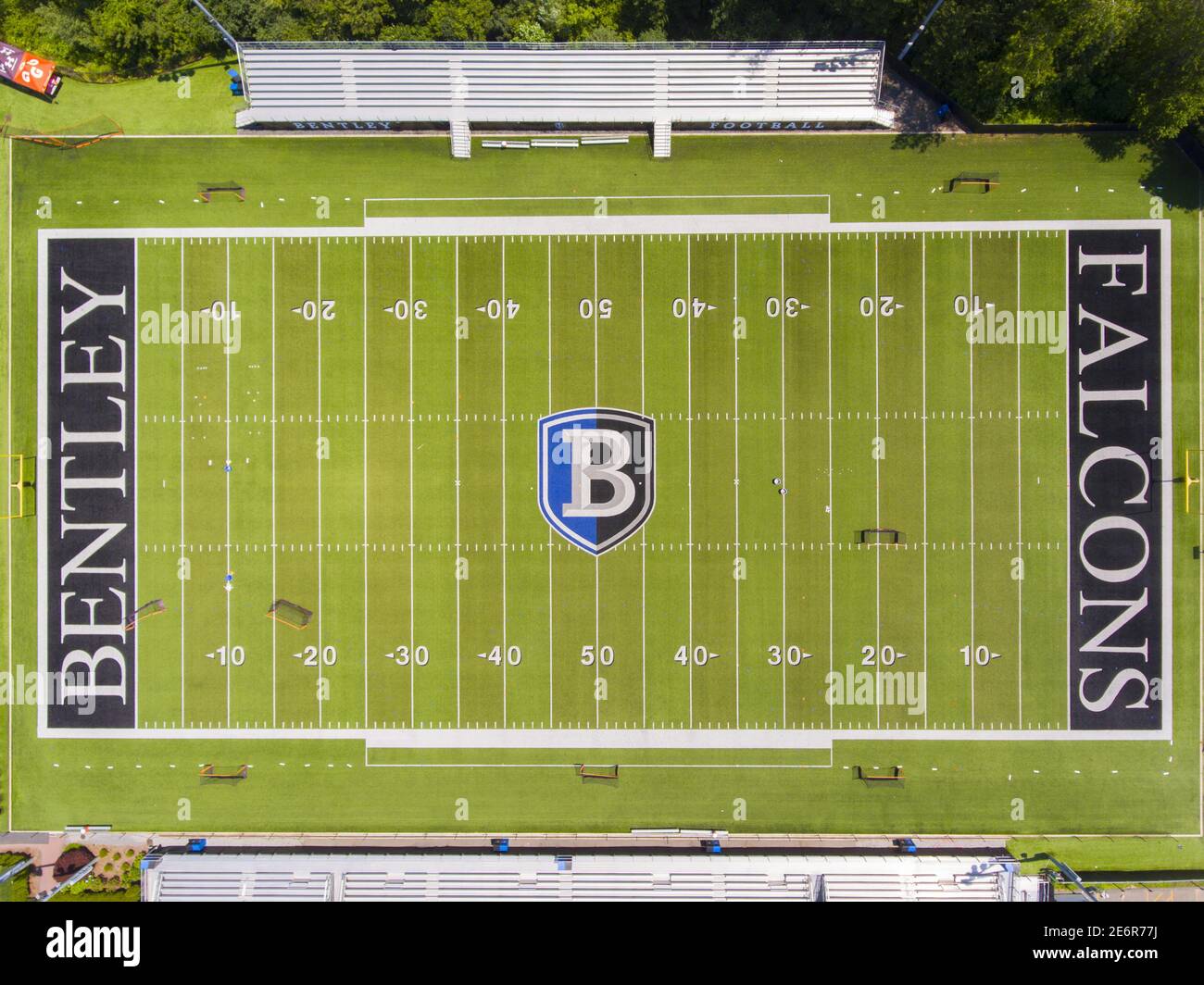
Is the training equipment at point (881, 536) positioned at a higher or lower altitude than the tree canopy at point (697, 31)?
lower

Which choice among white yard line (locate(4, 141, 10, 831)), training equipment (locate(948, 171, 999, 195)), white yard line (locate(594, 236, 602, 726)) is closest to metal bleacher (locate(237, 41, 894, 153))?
training equipment (locate(948, 171, 999, 195))

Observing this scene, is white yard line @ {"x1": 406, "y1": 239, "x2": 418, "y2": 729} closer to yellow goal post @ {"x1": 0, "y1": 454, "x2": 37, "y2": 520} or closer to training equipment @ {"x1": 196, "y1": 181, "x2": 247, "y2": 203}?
training equipment @ {"x1": 196, "y1": 181, "x2": 247, "y2": 203}

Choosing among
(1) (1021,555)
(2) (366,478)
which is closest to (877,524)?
(1) (1021,555)

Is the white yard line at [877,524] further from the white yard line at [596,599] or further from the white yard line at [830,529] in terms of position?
the white yard line at [596,599]

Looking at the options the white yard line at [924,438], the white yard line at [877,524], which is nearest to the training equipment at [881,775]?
the white yard line at [877,524]

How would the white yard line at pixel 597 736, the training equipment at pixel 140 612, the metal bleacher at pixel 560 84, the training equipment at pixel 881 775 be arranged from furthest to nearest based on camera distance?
the training equipment at pixel 140 612
the white yard line at pixel 597 736
the training equipment at pixel 881 775
the metal bleacher at pixel 560 84
